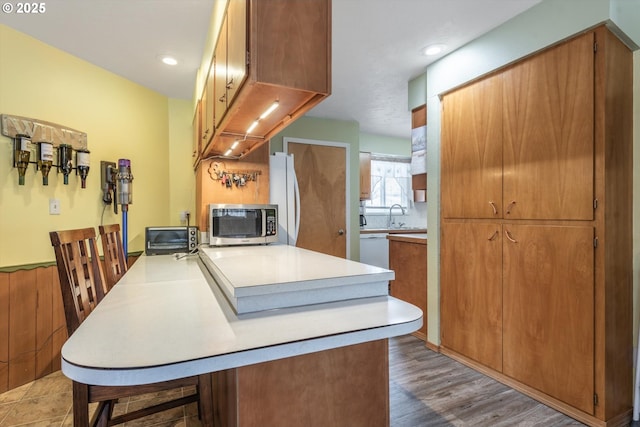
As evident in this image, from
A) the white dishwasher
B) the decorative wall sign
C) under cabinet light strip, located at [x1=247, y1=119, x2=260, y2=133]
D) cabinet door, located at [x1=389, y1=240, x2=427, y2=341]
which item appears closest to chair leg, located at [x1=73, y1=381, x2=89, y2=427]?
under cabinet light strip, located at [x1=247, y1=119, x2=260, y2=133]

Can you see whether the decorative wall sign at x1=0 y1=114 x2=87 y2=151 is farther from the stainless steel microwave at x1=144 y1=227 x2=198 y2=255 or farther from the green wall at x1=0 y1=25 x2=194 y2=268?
the stainless steel microwave at x1=144 y1=227 x2=198 y2=255

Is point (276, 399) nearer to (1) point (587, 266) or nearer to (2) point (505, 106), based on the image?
(1) point (587, 266)

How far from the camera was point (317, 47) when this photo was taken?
1.32m

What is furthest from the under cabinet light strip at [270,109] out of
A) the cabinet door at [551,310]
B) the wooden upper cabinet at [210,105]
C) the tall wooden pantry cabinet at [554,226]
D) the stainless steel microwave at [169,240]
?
the cabinet door at [551,310]

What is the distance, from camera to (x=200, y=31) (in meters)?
2.32

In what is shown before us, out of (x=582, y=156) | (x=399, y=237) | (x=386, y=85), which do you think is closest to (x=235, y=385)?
(x=582, y=156)

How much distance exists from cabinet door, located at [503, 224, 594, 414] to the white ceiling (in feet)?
4.57

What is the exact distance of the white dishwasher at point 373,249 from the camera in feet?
15.8

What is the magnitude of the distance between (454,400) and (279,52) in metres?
2.16

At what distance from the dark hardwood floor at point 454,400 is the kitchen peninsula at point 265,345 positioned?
0.88 m

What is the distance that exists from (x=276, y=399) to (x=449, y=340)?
→ 2053 millimetres

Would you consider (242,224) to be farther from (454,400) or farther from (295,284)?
(454,400)

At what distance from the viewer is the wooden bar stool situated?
1.06 meters

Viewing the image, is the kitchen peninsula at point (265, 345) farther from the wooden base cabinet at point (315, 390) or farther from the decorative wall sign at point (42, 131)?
the decorative wall sign at point (42, 131)
